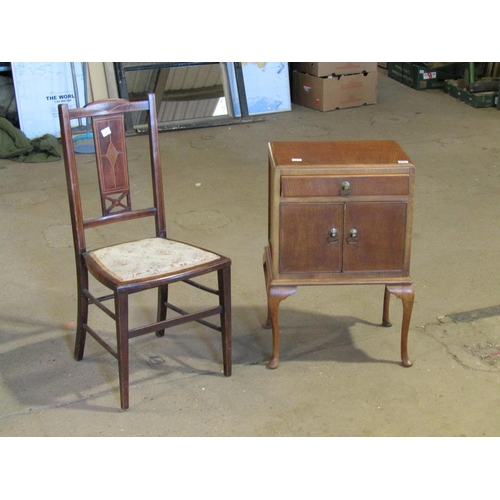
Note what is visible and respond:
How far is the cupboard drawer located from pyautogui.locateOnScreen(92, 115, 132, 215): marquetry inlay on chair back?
629 millimetres

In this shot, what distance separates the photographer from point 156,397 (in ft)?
8.55

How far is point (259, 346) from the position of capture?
293 centimetres

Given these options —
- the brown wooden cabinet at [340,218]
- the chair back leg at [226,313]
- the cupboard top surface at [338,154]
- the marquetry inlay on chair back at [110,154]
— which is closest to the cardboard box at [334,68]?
the cupboard top surface at [338,154]

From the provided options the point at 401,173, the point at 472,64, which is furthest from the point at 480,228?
the point at 472,64

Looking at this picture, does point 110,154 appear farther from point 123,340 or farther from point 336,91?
point 336,91

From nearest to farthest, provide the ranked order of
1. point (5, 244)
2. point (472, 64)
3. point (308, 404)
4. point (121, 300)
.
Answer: point (121, 300)
point (308, 404)
point (5, 244)
point (472, 64)

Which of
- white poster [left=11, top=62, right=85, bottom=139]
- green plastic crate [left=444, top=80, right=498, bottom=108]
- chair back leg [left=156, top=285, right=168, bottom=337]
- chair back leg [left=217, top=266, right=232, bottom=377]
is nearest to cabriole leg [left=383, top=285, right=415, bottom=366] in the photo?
chair back leg [left=217, top=266, right=232, bottom=377]

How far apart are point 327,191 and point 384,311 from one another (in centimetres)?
77

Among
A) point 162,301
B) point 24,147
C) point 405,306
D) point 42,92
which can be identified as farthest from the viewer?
point 42,92

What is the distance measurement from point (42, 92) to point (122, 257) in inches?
142

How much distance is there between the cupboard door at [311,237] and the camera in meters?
2.51

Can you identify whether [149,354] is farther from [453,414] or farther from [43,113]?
[43,113]

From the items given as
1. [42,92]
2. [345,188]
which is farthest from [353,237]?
[42,92]

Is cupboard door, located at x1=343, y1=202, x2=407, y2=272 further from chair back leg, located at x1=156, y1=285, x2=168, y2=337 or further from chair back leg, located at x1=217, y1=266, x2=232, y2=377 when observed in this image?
chair back leg, located at x1=156, y1=285, x2=168, y2=337
